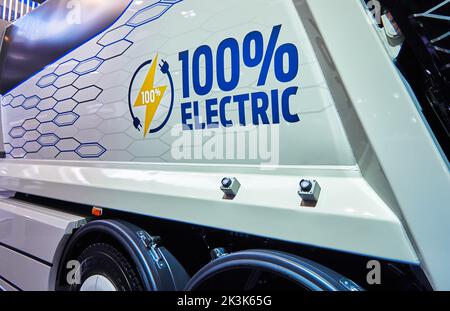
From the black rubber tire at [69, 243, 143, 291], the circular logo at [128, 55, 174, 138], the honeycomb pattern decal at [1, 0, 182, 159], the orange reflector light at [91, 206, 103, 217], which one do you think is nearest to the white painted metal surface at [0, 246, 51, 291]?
the black rubber tire at [69, 243, 143, 291]

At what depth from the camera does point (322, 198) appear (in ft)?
3.36

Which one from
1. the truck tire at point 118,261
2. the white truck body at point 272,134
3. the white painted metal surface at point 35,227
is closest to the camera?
the white truck body at point 272,134

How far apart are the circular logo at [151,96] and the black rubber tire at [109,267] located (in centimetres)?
54

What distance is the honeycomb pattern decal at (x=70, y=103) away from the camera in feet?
5.46

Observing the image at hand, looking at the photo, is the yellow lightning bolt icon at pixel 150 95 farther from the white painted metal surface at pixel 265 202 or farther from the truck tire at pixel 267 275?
the truck tire at pixel 267 275

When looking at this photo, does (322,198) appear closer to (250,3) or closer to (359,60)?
(359,60)

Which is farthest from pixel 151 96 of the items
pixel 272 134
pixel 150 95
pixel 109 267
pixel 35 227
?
pixel 35 227

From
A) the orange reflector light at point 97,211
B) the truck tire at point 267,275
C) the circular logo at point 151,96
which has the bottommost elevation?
the truck tire at point 267,275

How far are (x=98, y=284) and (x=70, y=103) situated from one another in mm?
978

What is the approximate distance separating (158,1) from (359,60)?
3.07ft

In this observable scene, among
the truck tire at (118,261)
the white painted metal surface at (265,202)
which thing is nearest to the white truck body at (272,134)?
the white painted metal surface at (265,202)

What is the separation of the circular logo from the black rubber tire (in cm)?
54

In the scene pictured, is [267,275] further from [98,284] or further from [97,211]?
[97,211]
